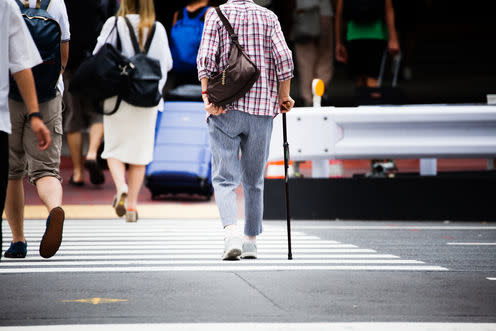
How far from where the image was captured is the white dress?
9070mm

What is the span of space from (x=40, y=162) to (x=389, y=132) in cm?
395

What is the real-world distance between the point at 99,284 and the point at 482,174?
17.7ft

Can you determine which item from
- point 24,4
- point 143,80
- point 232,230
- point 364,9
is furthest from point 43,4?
point 364,9

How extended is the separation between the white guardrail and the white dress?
3.90 feet

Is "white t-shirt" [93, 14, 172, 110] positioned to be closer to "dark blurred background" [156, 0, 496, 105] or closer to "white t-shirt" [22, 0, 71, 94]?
"white t-shirt" [22, 0, 71, 94]

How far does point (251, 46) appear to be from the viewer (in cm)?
636

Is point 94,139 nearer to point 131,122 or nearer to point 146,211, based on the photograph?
point 146,211

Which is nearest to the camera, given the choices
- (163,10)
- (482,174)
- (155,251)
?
(155,251)

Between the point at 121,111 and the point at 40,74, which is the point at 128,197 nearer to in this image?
the point at 121,111

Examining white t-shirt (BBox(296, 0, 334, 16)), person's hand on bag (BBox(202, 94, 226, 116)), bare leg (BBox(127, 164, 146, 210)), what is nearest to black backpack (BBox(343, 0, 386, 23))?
white t-shirt (BBox(296, 0, 334, 16))

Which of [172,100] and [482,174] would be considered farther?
[172,100]

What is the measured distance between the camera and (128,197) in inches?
366

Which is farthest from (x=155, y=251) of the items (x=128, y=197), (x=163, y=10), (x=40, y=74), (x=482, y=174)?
(x=163, y=10)

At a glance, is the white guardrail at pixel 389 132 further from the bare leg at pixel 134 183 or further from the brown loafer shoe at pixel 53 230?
the brown loafer shoe at pixel 53 230
